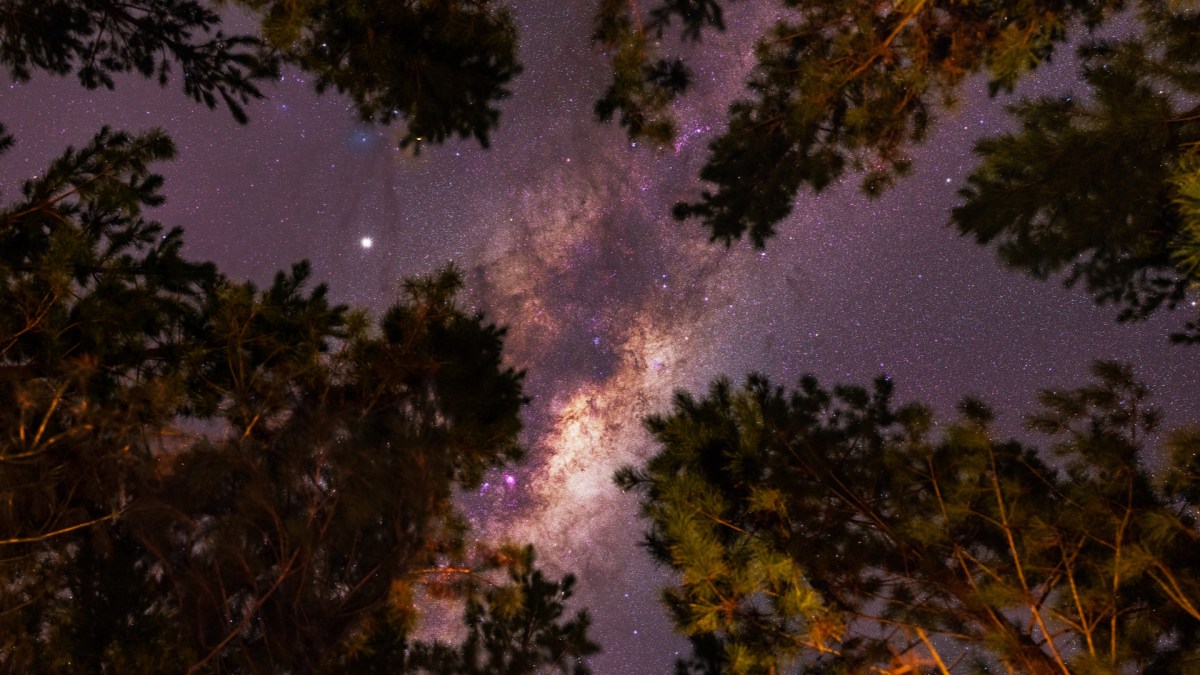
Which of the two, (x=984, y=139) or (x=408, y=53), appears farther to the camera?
(x=408, y=53)

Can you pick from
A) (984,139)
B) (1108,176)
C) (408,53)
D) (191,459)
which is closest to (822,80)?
(984,139)

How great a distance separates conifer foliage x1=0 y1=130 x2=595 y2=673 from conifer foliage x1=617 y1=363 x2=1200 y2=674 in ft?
7.38

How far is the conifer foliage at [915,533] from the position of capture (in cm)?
462

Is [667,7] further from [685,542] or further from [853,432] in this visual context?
[685,542]

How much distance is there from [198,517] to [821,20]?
21.1 ft

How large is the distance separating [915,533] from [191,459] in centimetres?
511

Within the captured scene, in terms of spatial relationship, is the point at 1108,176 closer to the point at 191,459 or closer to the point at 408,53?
the point at 408,53

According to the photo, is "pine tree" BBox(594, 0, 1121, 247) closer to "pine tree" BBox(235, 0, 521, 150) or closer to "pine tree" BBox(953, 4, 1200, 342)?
"pine tree" BBox(953, 4, 1200, 342)

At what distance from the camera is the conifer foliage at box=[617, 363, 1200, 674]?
4617 mm

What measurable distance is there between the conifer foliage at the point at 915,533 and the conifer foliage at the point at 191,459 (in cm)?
225

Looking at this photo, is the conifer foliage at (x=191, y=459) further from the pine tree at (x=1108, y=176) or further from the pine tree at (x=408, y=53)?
the pine tree at (x=1108, y=176)

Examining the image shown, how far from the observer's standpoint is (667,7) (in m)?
7.48

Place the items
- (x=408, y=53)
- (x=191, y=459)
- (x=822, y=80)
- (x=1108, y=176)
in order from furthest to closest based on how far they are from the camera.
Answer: (x=408, y=53) < (x=822, y=80) < (x=1108, y=176) < (x=191, y=459)

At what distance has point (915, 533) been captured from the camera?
16.8 feet
